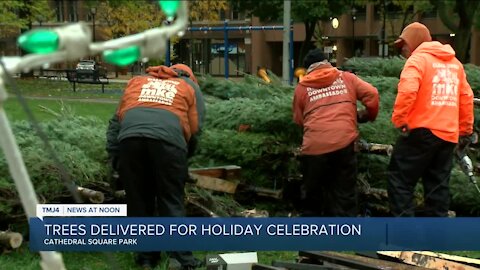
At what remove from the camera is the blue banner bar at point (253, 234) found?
4.16 meters

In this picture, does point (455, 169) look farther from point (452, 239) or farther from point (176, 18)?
point (176, 18)

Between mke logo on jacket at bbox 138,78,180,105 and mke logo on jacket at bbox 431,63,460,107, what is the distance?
74.7 inches

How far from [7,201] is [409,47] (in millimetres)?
3223

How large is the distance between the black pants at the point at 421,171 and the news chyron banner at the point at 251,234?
94 cm

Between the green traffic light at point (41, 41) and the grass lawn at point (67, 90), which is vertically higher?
the green traffic light at point (41, 41)

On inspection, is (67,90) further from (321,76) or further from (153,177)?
(153,177)

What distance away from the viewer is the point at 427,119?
5.07 metres

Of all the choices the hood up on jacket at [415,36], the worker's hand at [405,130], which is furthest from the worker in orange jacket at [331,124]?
the hood up on jacket at [415,36]

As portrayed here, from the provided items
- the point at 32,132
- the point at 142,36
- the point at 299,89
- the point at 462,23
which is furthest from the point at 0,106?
the point at 462,23

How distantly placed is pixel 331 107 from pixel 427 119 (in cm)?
75

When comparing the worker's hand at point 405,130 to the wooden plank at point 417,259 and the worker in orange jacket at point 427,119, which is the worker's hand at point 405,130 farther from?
the wooden plank at point 417,259

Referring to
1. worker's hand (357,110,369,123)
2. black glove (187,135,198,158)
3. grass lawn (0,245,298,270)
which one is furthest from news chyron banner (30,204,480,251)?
worker's hand (357,110,369,123)

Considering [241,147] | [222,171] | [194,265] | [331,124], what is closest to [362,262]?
[194,265]

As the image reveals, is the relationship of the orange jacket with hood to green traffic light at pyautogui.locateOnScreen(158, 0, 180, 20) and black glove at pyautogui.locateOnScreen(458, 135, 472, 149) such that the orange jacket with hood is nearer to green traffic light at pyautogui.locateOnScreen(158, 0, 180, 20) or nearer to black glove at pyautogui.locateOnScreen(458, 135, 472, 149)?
black glove at pyautogui.locateOnScreen(458, 135, 472, 149)
